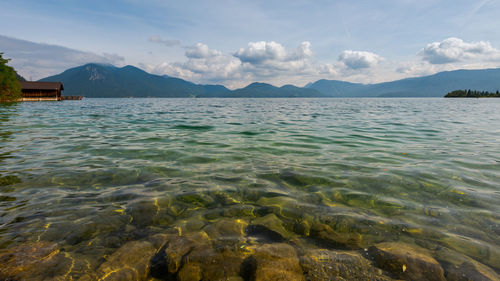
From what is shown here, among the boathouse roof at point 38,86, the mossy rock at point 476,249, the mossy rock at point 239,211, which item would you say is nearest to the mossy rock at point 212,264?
the mossy rock at point 239,211

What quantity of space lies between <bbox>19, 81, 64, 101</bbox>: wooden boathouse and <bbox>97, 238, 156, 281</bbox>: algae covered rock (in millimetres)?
86117

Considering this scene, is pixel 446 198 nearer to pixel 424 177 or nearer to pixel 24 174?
pixel 424 177

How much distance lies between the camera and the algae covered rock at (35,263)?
2.83m

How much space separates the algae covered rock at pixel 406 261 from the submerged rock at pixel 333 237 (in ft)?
0.89

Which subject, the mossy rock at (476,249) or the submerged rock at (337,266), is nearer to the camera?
the submerged rock at (337,266)

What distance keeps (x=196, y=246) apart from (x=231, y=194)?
200cm

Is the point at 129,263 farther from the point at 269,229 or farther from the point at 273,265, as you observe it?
the point at 269,229

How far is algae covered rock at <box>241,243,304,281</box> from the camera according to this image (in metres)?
2.93

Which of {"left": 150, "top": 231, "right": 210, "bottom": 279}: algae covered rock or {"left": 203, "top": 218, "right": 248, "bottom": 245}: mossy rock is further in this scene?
{"left": 203, "top": 218, "right": 248, "bottom": 245}: mossy rock

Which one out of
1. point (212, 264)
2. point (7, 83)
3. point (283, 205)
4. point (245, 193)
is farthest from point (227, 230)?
point (7, 83)

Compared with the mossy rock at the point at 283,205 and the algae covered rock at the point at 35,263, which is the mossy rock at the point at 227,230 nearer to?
the mossy rock at the point at 283,205

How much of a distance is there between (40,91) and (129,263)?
93485 mm

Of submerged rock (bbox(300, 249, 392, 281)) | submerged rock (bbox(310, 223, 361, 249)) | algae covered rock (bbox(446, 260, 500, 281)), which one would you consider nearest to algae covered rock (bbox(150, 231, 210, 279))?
submerged rock (bbox(300, 249, 392, 281))

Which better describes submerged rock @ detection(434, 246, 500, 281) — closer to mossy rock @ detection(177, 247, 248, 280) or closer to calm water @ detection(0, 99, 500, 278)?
calm water @ detection(0, 99, 500, 278)
